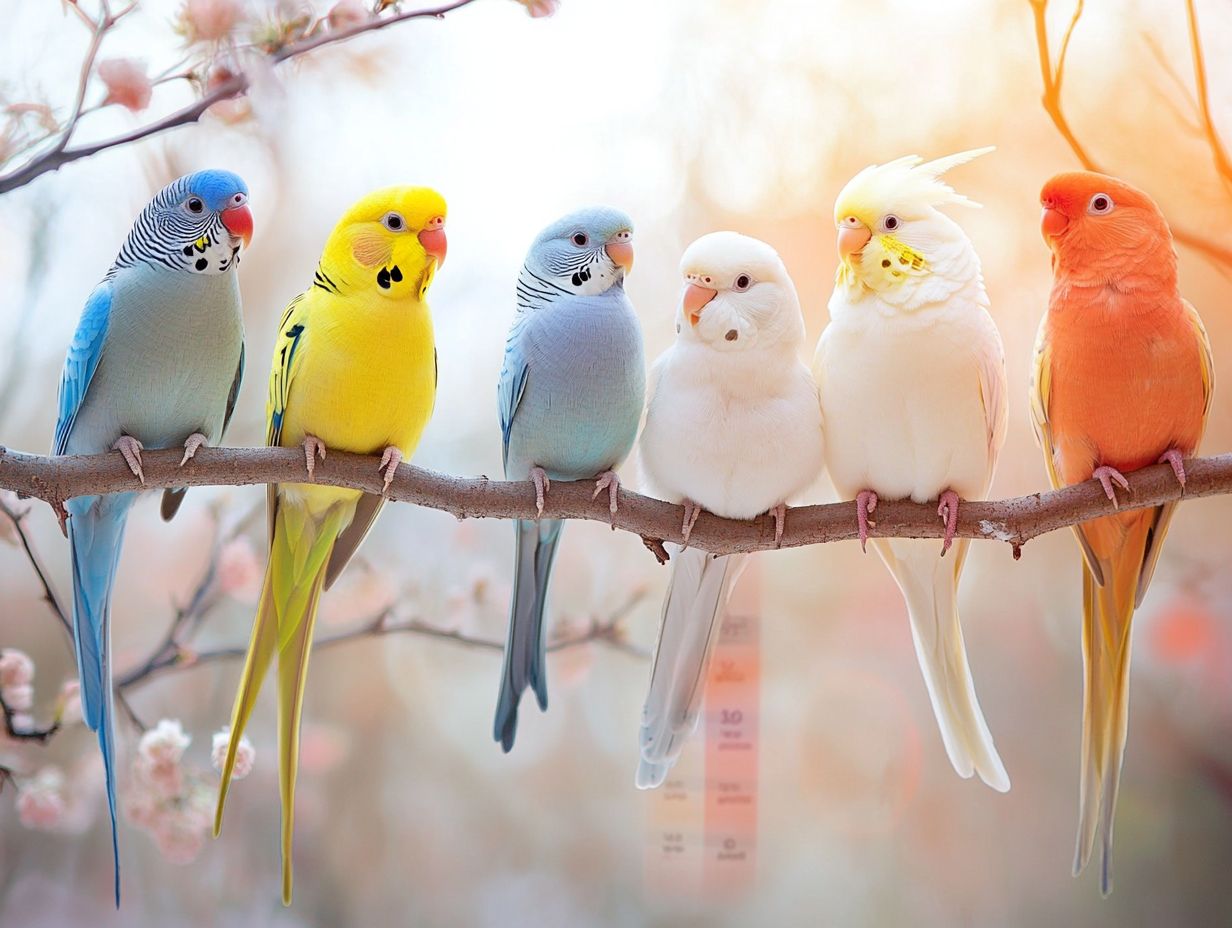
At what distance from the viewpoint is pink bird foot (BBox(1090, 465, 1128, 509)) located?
128 centimetres

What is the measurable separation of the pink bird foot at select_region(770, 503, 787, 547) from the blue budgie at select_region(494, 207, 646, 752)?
0.69ft

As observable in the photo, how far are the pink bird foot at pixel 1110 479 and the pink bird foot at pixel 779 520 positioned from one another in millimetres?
399

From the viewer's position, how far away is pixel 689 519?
1.30m

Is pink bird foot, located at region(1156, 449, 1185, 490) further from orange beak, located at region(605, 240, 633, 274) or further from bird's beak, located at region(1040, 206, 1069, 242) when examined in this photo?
orange beak, located at region(605, 240, 633, 274)

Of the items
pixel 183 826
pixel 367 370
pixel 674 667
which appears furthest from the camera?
pixel 183 826

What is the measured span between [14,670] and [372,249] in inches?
40.8

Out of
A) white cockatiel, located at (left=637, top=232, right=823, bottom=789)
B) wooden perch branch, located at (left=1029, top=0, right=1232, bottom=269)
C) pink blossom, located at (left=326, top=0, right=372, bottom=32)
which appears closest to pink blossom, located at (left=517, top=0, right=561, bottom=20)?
pink blossom, located at (left=326, top=0, right=372, bottom=32)

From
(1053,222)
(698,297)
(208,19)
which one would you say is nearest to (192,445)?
(698,297)

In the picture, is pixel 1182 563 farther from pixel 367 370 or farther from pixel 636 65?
pixel 367 370


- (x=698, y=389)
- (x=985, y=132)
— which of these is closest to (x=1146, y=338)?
(x=698, y=389)

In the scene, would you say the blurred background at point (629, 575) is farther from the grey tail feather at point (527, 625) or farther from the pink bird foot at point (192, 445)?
the pink bird foot at point (192, 445)

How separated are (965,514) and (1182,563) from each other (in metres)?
0.83

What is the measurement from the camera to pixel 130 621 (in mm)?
1805

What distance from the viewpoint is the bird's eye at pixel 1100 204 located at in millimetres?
1282
